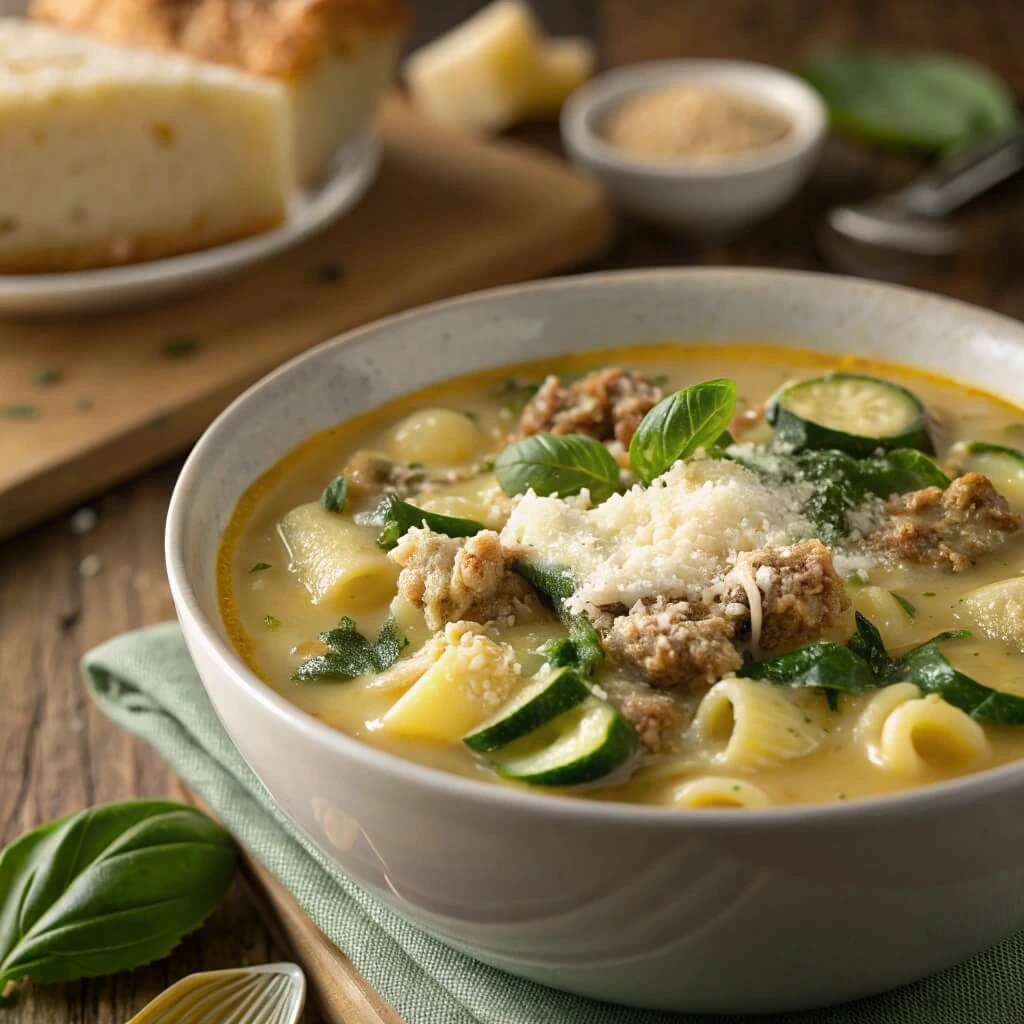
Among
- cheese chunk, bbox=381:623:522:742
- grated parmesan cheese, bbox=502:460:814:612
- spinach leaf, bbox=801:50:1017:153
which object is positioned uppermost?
grated parmesan cheese, bbox=502:460:814:612

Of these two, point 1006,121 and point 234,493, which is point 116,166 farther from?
point 1006,121

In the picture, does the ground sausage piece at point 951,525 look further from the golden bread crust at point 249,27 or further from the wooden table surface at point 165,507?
the golden bread crust at point 249,27

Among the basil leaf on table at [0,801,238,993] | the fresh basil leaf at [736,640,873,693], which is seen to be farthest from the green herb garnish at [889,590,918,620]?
the basil leaf on table at [0,801,238,993]

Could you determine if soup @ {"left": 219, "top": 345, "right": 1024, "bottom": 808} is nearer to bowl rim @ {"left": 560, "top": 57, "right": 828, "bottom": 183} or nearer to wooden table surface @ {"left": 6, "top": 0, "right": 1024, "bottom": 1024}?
wooden table surface @ {"left": 6, "top": 0, "right": 1024, "bottom": 1024}

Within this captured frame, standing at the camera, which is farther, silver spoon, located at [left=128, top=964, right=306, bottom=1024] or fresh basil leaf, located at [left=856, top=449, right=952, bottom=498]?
fresh basil leaf, located at [left=856, top=449, right=952, bottom=498]

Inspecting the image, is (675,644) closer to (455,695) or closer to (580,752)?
(580,752)

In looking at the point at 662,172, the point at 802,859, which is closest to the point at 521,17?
the point at 662,172
